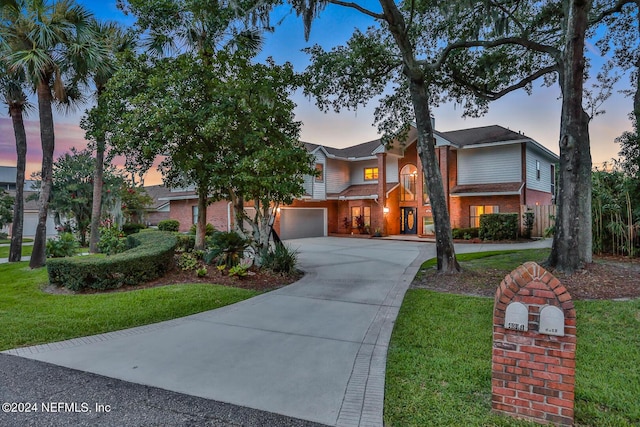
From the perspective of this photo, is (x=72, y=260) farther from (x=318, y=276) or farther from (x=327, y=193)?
(x=327, y=193)

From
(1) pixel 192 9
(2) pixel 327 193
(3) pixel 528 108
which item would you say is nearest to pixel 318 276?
(1) pixel 192 9

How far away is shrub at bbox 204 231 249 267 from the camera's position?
31.4 feet

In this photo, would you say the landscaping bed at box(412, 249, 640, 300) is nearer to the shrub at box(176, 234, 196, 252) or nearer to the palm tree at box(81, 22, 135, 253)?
the shrub at box(176, 234, 196, 252)

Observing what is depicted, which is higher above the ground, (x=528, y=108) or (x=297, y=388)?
(x=528, y=108)

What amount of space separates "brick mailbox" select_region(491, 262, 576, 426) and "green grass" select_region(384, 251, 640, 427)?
0.66 feet

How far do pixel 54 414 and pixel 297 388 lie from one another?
2.15m

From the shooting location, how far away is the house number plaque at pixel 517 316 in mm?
2867

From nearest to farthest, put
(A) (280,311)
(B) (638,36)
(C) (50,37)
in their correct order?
(A) (280,311)
(C) (50,37)
(B) (638,36)

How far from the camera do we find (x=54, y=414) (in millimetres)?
3029

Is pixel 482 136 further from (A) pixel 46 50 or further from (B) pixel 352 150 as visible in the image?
(A) pixel 46 50

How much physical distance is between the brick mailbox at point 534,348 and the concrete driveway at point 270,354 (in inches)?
45.0

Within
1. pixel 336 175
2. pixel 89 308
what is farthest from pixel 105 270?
pixel 336 175

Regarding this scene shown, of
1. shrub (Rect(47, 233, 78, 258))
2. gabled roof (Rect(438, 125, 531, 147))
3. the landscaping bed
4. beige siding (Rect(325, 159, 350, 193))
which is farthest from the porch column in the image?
shrub (Rect(47, 233, 78, 258))

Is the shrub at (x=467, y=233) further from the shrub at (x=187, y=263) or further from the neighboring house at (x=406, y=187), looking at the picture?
the shrub at (x=187, y=263)
